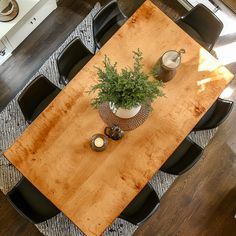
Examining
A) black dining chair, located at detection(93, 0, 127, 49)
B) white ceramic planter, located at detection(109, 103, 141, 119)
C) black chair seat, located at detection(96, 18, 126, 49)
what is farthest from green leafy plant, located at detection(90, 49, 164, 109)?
black chair seat, located at detection(96, 18, 126, 49)

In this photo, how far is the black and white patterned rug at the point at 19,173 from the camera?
134 inches

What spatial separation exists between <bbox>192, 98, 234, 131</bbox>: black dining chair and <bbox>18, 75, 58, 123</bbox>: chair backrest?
50.2 inches

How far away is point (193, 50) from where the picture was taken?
10.1ft

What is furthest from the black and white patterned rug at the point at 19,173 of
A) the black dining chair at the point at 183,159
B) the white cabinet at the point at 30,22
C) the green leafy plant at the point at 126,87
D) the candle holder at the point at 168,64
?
the green leafy plant at the point at 126,87

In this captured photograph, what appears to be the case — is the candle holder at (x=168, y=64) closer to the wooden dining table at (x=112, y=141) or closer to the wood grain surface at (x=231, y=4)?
the wooden dining table at (x=112, y=141)

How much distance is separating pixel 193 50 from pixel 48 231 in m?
2.02

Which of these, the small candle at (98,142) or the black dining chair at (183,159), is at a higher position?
the black dining chair at (183,159)

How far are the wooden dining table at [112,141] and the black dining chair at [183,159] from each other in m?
0.21

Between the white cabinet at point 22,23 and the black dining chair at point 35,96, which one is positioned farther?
the white cabinet at point 22,23

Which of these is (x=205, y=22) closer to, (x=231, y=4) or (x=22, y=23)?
(x=231, y=4)

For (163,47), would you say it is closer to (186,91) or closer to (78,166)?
(186,91)

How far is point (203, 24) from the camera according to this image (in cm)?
336

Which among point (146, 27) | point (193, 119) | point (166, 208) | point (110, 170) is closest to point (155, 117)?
point (193, 119)

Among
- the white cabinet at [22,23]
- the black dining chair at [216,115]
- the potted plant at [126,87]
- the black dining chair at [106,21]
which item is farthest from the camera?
the white cabinet at [22,23]
